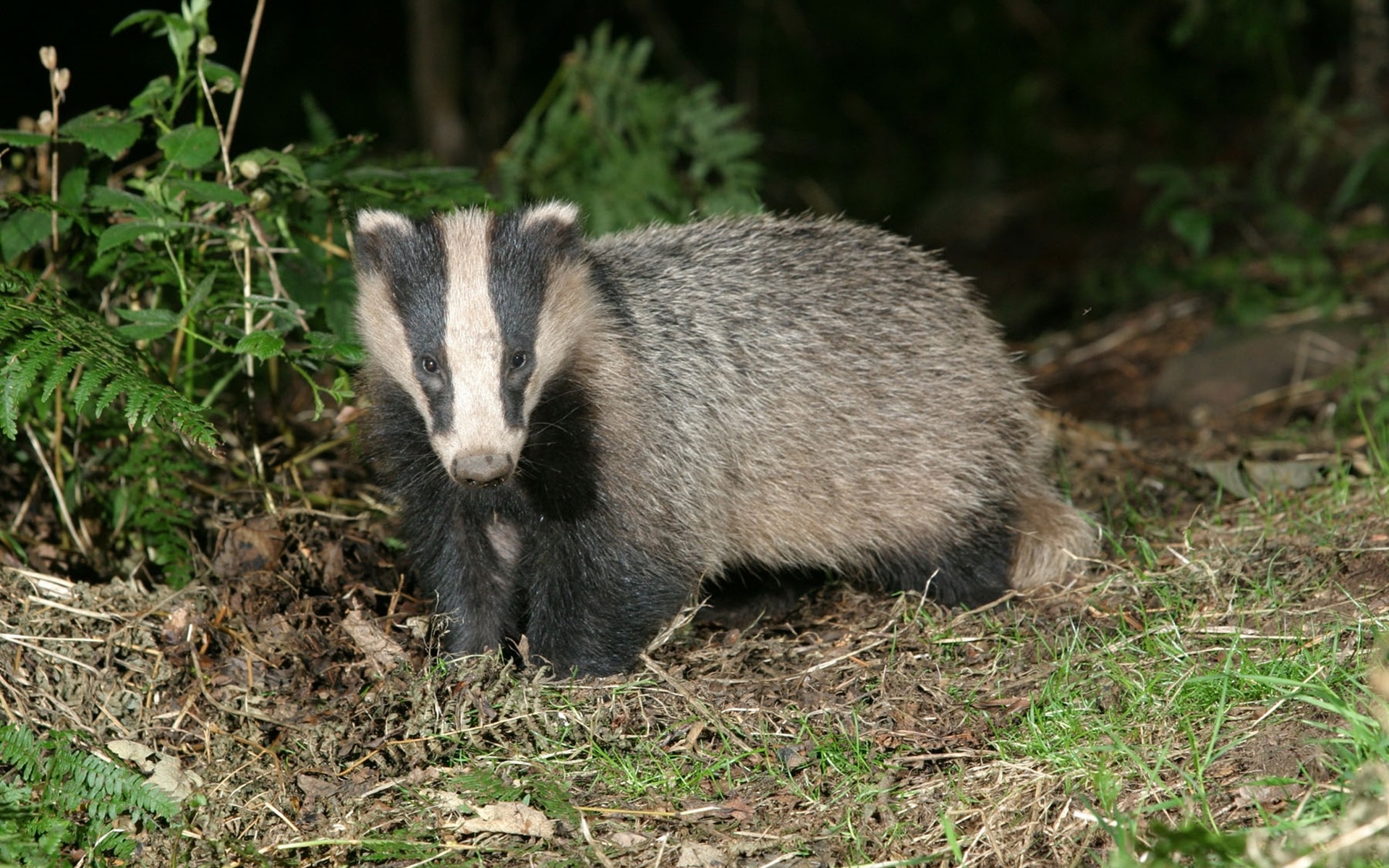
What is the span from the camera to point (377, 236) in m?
4.63

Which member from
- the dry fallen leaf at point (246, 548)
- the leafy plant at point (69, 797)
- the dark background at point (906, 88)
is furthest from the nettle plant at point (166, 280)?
the dark background at point (906, 88)

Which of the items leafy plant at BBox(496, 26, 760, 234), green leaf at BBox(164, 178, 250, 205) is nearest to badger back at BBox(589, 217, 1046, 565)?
green leaf at BBox(164, 178, 250, 205)

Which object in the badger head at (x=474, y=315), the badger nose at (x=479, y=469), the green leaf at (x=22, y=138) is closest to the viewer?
the badger nose at (x=479, y=469)

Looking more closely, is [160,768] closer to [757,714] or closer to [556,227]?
[757,714]

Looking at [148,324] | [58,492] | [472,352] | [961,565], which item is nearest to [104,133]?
[148,324]

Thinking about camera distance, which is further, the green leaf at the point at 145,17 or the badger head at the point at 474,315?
the green leaf at the point at 145,17

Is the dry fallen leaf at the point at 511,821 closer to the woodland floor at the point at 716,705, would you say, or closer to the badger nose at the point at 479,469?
the woodland floor at the point at 716,705

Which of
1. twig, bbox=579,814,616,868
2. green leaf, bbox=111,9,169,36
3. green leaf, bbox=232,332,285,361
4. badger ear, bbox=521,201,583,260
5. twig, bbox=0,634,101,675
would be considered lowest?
twig, bbox=579,814,616,868

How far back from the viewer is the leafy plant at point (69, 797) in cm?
386

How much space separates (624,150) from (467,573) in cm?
323

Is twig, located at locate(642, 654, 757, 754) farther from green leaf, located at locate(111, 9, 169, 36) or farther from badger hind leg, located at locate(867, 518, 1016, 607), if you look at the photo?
green leaf, located at locate(111, 9, 169, 36)

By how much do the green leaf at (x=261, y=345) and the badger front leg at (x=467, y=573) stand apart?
0.76m

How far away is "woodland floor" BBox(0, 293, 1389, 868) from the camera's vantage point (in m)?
3.75

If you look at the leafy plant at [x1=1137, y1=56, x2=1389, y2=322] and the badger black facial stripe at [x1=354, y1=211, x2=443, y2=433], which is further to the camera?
the leafy plant at [x1=1137, y1=56, x2=1389, y2=322]
